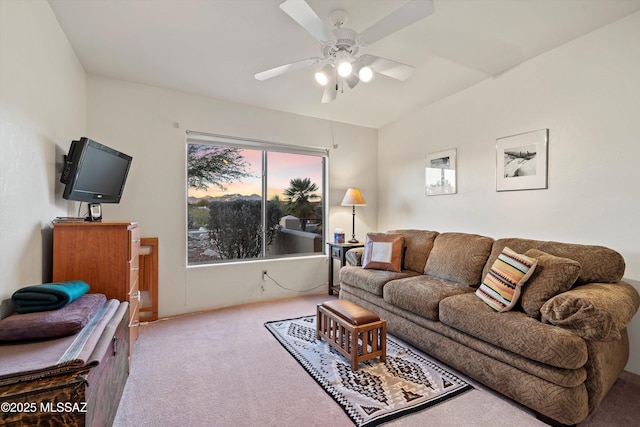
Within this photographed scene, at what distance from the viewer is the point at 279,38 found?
7.73 feet

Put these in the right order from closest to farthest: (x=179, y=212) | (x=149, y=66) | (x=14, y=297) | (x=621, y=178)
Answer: (x=14, y=297) < (x=621, y=178) < (x=149, y=66) < (x=179, y=212)

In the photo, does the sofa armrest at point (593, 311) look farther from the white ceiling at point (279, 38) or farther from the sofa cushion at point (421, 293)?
the white ceiling at point (279, 38)

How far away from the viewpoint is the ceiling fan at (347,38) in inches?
64.1

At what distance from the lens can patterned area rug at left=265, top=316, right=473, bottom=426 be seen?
5.78 feet

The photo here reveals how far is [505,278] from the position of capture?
2.08m

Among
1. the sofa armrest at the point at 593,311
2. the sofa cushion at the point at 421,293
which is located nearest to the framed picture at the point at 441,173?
the sofa cushion at the point at 421,293

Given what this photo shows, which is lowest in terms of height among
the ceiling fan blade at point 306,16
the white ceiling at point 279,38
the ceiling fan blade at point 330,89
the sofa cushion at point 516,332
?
the sofa cushion at point 516,332

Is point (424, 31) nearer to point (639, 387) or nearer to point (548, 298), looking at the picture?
point (548, 298)

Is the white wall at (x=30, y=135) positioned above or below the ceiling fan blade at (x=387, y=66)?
below

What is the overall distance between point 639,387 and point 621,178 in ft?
4.82

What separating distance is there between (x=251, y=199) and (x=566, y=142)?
339 cm

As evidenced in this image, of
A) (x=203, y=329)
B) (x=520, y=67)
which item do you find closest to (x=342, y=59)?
(x=520, y=67)

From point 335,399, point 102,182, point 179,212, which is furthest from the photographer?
point 179,212

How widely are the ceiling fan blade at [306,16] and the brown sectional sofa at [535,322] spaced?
2108 millimetres
